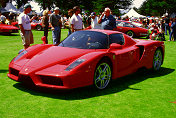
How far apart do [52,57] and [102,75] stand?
1.08m

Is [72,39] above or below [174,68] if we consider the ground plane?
above

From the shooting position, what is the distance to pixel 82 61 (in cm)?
437

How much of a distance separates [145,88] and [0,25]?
16.3m

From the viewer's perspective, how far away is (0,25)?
18734 mm

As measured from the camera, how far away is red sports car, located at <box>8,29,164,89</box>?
4.19 meters

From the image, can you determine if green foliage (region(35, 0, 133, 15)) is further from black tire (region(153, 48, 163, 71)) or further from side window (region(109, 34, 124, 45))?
side window (region(109, 34, 124, 45))

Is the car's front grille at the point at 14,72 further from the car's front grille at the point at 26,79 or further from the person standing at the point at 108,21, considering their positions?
the person standing at the point at 108,21

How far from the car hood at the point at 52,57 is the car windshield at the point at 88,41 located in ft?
0.77

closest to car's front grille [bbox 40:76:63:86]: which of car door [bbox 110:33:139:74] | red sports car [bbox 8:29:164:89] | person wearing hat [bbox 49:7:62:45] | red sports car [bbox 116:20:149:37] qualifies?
red sports car [bbox 8:29:164:89]

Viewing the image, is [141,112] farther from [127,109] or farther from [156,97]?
[156,97]

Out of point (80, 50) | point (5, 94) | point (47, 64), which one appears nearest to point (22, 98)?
point (5, 94)

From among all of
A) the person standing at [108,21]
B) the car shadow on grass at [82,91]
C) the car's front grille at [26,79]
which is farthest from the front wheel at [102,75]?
the person standing at [108,21]

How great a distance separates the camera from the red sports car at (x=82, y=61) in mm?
4191

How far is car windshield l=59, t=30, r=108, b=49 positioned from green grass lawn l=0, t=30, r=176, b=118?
94 centimetres
